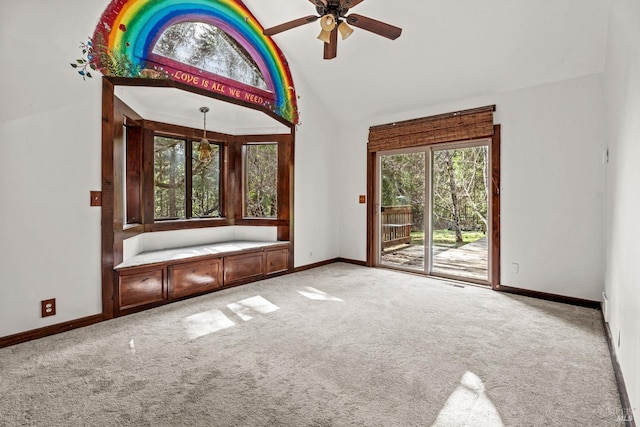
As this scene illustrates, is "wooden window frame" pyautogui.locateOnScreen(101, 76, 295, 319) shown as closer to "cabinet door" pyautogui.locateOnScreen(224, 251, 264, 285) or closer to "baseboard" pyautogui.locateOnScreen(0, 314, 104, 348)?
"baseboard" pyautogui.locateOnScreen(0, 314, 104, 348)

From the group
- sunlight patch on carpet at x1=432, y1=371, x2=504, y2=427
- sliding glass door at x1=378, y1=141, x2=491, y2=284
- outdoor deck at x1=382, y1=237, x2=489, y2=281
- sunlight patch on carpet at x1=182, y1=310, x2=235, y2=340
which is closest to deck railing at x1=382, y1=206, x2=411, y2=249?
sliding glass door at x1=378, y1=141, x2=491, y2=284

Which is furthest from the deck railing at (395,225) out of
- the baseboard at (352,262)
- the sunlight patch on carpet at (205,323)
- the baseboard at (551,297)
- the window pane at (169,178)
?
the window pane at (169,178)

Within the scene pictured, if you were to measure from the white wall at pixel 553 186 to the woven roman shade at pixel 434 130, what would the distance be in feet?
0.50

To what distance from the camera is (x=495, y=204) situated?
4.24m

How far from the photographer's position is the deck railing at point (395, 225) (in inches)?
210

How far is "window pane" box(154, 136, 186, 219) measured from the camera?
4.62 m

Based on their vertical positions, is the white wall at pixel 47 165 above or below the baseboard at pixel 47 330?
above

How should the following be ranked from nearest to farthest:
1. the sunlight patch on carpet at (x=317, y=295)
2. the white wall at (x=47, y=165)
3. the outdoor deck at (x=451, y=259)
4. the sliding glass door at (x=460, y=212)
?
the white wall at (x=47, y=165)
the sunlight patch on carpet at (x=317, y=295)
the sliding glass door at (x=460, y=212)
the outdoor deck at (x=451, y=259)

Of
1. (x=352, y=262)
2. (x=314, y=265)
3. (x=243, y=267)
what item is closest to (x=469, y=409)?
(x=243, y=267)

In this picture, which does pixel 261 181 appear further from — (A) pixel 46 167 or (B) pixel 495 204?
(B) pixel 495 204

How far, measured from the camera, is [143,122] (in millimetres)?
4336

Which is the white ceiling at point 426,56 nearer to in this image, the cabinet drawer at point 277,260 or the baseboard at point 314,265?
the cabinet drawer at point 277,260

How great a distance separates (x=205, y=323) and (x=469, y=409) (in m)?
2.32

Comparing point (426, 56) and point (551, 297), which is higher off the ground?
point (426, 56)
